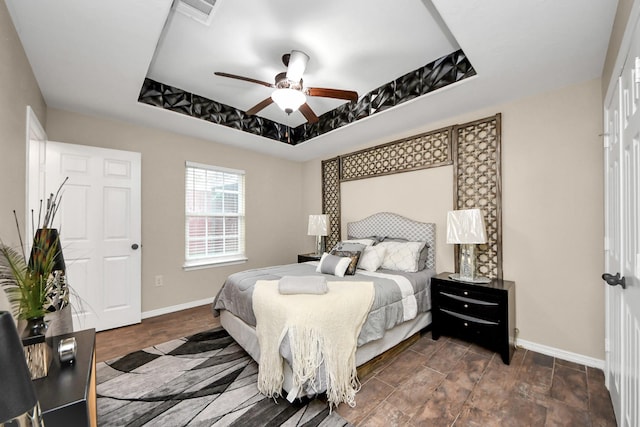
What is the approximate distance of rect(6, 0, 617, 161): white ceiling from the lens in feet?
5.50

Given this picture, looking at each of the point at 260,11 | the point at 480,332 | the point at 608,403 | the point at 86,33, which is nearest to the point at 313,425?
the point at 480,332

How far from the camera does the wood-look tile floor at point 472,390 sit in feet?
5.61

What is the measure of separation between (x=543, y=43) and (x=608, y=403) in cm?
250

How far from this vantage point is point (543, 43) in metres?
1.91

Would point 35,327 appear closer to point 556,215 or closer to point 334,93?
point 334,93

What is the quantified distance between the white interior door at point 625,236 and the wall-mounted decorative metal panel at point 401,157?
57.3 inches

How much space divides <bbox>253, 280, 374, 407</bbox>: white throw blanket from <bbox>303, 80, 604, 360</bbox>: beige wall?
1.78 meters

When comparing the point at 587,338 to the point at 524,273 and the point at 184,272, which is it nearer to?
the point at 524,273

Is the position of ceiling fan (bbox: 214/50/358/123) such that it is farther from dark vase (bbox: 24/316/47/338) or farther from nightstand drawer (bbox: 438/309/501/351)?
nightstand drawer (bbox: 438/309/501/351)

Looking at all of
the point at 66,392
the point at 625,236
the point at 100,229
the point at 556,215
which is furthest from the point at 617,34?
the point at 100,229

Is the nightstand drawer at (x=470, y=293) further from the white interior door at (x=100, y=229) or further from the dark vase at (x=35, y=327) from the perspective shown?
the white interior door at (x=100, y=229)

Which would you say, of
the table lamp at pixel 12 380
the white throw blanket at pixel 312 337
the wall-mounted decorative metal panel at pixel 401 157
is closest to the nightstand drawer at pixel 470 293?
the white throw blanket at pixel 312 337

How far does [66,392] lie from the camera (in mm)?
1032

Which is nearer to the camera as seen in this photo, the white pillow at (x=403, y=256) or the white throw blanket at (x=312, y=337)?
the white throw blanket at (x=312, y=337)
